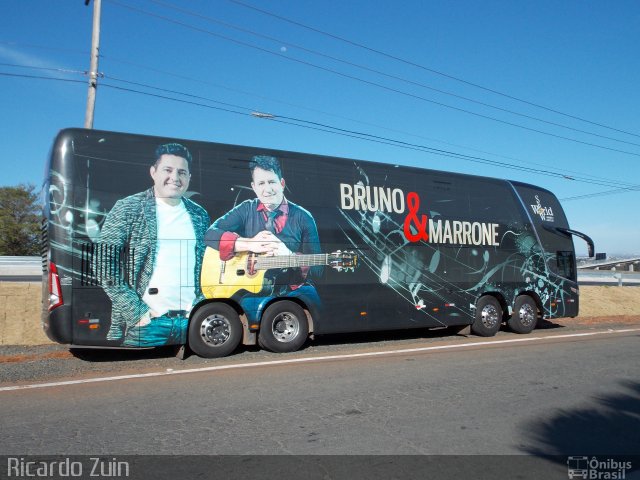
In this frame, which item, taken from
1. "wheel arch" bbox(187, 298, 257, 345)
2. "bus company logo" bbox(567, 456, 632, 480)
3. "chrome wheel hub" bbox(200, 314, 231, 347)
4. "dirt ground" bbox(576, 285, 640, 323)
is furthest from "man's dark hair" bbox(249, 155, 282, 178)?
"dirt ground" bbox(576, 285, 640, 323)

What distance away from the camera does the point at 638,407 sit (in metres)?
6.74

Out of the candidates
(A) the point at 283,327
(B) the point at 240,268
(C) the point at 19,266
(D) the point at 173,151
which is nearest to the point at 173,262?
(B) the point at 240,268

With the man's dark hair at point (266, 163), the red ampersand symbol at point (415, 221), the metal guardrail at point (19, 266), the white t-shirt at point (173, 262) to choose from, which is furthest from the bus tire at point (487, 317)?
the metal guardrail at point (19, 266)

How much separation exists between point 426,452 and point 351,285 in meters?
6.39

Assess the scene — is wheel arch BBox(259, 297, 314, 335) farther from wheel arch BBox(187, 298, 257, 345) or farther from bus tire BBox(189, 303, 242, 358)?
bus tire BBox(189, 303, 242, 358)

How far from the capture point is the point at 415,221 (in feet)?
41.0

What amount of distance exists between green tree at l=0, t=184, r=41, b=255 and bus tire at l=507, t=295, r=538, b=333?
1335 inches

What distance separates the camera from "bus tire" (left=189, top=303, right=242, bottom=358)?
31.5 ft

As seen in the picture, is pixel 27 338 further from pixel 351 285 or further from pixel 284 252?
pixel 351 285

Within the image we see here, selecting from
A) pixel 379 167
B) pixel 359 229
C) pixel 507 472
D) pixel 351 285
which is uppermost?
pixel 379 167

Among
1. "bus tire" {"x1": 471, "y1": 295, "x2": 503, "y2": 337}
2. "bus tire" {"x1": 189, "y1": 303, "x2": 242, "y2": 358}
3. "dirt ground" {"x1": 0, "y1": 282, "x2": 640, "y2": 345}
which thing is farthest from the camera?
"bus tire" {"x1": 471, "y1": 295, "x2": 503, "y2": 337}

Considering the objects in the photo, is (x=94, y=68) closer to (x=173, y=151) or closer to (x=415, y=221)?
(x=173, y=151)

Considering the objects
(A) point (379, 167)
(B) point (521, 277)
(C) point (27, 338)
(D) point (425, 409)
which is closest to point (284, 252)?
(A) point (379, 167)

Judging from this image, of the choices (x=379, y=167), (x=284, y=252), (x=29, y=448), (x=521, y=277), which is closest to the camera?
(x=29, y=448)
